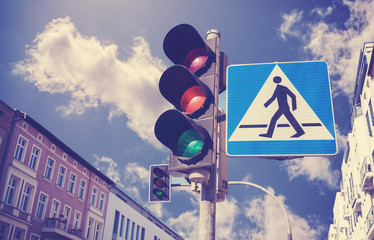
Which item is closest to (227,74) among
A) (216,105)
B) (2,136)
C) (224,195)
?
(216,105)

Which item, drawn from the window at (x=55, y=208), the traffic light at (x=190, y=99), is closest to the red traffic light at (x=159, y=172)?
the traffic light at (x=190, y=99)

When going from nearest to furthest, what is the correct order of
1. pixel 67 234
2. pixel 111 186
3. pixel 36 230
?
1. pixel 36 230
2. pixel 67 234
3. pixel 111 186

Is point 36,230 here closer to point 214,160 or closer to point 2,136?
point 2,136

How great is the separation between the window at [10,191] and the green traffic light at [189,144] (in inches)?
1089

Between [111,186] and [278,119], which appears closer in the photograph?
[278,119]

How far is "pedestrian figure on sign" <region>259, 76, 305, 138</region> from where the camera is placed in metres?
2.99

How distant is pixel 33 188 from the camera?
29.8 meters

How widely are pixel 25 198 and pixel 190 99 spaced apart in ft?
96.9

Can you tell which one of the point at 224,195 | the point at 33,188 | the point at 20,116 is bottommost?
the point at 224,195

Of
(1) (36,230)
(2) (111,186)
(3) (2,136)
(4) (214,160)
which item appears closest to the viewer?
(4) (214,160)

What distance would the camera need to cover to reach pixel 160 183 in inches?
184

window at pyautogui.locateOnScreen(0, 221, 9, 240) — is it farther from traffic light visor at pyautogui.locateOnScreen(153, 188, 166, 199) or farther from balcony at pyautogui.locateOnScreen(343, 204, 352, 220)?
balcony at pyautogui.locateOnScreen(343, 204, 352, 220)

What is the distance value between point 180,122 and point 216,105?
33cm

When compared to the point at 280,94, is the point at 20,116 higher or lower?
higher
